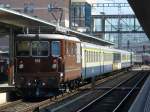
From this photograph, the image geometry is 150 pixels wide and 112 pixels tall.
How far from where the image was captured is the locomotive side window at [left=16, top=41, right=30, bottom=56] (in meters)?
22.5

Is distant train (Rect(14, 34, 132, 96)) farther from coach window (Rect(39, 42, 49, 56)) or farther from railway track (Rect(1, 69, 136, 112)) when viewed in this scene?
railway track (Rect(1, 69, 136, 112))

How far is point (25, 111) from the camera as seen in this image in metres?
18.2

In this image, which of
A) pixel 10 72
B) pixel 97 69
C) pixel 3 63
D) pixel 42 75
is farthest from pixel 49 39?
pixel 3 63

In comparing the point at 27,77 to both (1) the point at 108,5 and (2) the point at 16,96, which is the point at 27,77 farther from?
(1) the point at 108,5

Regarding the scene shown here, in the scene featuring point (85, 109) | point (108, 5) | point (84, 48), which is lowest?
point (85, 109)

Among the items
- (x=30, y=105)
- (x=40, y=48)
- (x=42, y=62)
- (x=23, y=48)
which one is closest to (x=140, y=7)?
(x=30, y=105)

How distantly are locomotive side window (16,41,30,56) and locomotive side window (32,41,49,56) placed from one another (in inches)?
10.6

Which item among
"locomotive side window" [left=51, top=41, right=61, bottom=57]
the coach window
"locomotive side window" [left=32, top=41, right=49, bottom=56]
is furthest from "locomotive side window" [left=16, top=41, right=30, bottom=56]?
"locomotive side window" [left=51, top=41, right=61, bottom=57]

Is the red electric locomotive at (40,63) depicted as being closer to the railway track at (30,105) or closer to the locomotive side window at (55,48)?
the locomotive side window at (55,48)

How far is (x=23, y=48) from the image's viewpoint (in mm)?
22594

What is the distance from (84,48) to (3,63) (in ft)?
44.6

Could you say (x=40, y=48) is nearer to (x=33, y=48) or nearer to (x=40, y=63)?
(x=33, y=48)

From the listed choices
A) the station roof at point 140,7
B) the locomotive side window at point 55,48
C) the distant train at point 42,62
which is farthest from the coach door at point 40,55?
the station roof at point 140,7

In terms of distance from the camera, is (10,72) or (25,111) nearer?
(25,111)
